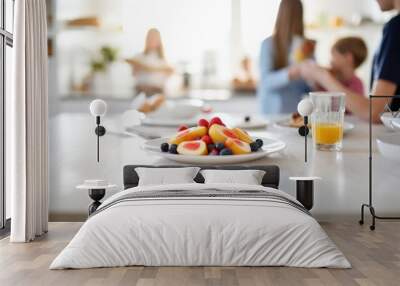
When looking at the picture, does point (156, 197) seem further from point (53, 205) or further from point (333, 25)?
point (333, 25)

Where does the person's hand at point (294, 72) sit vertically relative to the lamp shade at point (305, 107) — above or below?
above

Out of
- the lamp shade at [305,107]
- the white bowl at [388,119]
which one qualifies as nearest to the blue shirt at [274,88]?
the lamp shade at [305,107]

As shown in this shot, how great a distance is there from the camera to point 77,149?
6.70 m

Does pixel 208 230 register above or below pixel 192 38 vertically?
below

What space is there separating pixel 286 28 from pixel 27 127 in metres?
2.49

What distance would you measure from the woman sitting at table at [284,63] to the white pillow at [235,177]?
863 mm

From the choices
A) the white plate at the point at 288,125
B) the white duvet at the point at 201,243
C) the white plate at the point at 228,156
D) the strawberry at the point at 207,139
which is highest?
the white plate at the point at 288,125

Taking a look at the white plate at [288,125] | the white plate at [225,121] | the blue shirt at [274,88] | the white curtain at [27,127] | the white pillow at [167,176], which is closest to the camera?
the white curtain at [27,127]

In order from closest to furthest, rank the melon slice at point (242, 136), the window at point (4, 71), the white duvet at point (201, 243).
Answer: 1. the white duvet at point (201, 243)
2. the window at point (4, 71)
3. the melon slice at point (242, 136)

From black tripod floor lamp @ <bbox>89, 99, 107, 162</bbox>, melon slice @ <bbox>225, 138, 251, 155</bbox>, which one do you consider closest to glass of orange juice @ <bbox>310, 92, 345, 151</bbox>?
melon slice @ <bbox>225, 138, 251, 155</bbox>

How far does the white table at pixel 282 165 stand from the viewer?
6.10 meters

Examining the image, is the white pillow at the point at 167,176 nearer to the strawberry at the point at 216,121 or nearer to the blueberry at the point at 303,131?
the strawberry at the point at 216,121

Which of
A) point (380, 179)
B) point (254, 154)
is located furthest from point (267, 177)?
point (380, 179)

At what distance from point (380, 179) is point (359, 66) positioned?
1023mm
